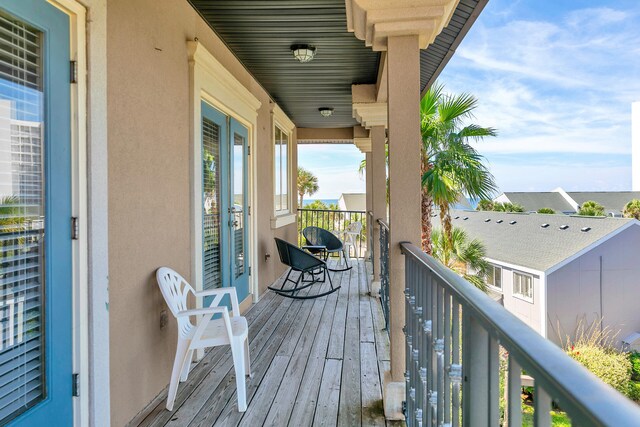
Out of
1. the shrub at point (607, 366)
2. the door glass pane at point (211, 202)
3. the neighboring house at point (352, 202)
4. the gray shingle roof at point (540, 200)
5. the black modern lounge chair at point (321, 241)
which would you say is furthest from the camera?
the neighboring house at point (352, 202)

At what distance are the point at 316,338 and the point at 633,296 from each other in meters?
12.8

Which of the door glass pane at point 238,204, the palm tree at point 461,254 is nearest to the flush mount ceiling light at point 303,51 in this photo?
the door glass pane at point 238,204

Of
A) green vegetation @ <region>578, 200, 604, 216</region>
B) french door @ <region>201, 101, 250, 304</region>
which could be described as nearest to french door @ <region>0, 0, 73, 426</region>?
french door @ <region>201, 101, 250, 304</region>

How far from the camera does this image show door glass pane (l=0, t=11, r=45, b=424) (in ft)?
4.31

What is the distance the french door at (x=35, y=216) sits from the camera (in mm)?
1322

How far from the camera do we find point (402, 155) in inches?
81.2

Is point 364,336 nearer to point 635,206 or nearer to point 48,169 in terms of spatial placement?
point 48,169

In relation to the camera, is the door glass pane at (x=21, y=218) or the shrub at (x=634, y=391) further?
the shrub at (x=634, y=391)

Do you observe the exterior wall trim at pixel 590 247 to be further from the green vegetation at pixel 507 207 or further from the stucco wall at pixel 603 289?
the green vegetation at pixel 507 207

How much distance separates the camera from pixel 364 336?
3.32 m

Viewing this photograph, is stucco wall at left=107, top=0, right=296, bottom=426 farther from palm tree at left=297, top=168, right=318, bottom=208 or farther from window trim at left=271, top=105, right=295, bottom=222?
palm tree at left=297, top=168, right=318, bottom=208

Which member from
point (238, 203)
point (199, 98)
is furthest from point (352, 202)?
point (199, 98)

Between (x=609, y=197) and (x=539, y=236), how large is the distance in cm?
1449

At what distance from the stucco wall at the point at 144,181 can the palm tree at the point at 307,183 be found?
770 inches
